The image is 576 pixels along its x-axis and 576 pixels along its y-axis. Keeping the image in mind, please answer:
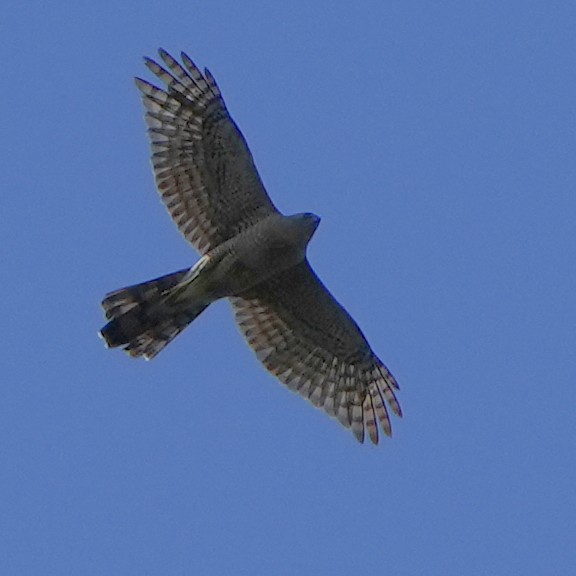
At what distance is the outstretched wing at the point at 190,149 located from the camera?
1855cm

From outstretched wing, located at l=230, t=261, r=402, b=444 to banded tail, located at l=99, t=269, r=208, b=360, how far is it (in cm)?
78

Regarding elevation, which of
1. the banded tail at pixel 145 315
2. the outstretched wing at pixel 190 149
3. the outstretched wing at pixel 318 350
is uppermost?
the outstretched wing at pixel 190 149

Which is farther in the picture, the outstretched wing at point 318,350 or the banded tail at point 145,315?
the outstretched wing at point 318,350

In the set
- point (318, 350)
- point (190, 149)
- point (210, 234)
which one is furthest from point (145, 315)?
point (318, 350)

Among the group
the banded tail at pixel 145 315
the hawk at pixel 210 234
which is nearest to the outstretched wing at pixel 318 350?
the hawk at pixel 210 234

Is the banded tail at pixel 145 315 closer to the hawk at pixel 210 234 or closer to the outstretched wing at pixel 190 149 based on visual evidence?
the hawk at pixel 210 234

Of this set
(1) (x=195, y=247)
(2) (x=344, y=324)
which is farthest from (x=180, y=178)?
(2) (x=344, y=324)

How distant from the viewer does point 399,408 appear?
63.3ft

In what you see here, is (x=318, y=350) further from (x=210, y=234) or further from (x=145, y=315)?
(x=145, y=315)

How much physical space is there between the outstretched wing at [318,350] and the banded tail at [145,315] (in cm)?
78

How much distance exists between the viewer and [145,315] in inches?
725

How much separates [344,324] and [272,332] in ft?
2.28

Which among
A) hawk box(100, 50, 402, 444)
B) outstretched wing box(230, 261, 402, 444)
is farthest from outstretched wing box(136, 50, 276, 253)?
outstretched wing box(230, 261, 402, 444)

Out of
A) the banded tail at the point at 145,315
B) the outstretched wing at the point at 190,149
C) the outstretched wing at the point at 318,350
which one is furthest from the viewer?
the outstretched wing at the point at 318,350
